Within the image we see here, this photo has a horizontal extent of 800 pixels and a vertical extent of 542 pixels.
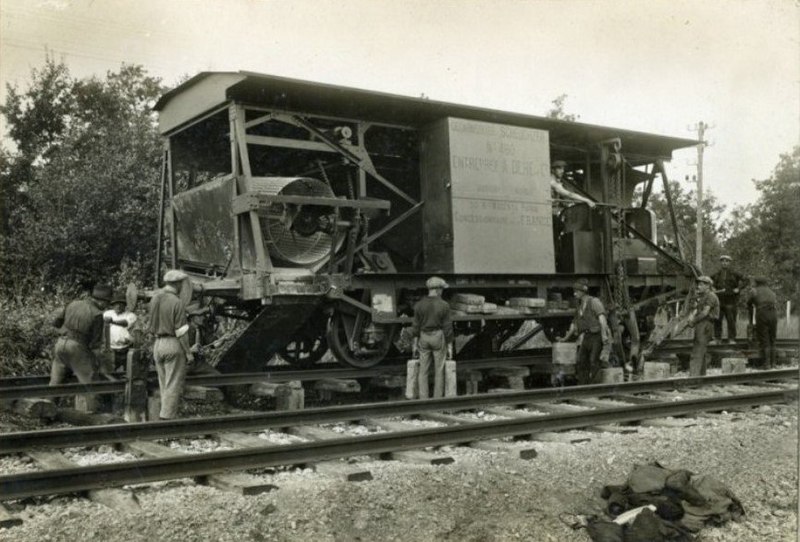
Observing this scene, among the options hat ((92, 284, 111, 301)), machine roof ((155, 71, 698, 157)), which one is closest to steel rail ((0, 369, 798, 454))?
hat ((92, 284, 111, 301))

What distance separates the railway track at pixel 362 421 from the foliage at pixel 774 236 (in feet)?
36.1

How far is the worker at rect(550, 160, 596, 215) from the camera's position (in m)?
13.4

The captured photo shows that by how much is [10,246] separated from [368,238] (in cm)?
999

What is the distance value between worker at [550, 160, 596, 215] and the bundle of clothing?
8.09 metres

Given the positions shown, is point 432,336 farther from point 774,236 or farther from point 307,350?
point 774,236

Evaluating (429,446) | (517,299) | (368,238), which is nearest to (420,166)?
(368,238)

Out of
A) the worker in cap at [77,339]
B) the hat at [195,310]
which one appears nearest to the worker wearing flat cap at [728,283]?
the hat at [195,310]

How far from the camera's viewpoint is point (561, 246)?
14125 millimetres

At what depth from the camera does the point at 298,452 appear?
5.89 meters

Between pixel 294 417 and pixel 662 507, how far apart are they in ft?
12.1

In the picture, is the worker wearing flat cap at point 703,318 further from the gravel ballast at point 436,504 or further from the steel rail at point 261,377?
the gravel ballast at point 436,504

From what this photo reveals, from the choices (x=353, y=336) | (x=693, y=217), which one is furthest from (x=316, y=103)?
(x=693, y=217)

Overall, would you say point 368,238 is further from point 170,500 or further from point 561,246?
point 170,500

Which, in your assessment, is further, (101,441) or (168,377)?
(168,377)
